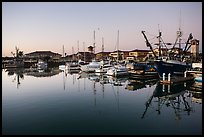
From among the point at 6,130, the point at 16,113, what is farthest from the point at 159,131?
the point at 16,113

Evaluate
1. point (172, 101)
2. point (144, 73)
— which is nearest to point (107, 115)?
point (172, 101)

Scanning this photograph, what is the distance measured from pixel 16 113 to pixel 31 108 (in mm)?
1244

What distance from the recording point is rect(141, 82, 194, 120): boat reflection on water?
1245 centimetres

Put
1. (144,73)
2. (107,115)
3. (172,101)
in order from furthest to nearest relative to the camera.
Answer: (144,73)
(172,101)
(107,115)

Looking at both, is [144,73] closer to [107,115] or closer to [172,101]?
[172,101]

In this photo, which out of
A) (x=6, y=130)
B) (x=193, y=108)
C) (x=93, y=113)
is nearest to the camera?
(x=6, y=130)

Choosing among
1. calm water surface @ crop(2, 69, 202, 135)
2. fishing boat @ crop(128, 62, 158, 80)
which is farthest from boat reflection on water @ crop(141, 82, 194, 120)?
fishing boat @ crop(128, 62, 158, 80)

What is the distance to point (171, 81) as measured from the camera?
21250 millimetres

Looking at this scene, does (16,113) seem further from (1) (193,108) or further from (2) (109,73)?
(2) (109,73)

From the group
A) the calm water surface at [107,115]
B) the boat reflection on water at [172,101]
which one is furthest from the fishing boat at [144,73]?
the calm water surface at [107,115]

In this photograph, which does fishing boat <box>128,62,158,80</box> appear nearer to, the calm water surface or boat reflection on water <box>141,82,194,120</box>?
boat reflection on water <box>141,82,194,120</box>

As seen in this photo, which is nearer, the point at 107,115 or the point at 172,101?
the point at 107,115

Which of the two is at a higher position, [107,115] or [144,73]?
[144,73]

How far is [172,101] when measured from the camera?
14.9 metres
